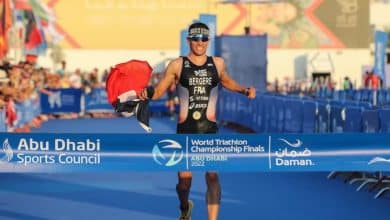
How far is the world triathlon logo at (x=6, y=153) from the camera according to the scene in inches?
294

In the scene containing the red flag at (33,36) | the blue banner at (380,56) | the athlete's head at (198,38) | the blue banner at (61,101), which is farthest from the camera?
the blue banner at (380,56)

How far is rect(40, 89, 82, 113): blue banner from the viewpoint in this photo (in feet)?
108

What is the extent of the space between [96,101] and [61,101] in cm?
200

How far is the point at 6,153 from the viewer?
7.47 metres

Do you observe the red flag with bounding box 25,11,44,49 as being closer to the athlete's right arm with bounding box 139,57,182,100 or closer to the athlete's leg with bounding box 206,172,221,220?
the athlete's right arm with bounding box 139,57,182,100

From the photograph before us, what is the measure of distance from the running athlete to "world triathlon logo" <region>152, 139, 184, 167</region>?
0.51m

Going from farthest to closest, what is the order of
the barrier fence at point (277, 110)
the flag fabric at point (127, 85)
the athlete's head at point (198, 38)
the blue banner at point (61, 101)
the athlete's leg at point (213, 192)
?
the blue banner at point (61, 101)
the barrier fence at point (277, 110)
the athlete's leg at point (213, 192)
the athlete's head at point (198, 38)
the flag fabric at point (127, 85)

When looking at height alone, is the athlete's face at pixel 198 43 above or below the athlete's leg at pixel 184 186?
above

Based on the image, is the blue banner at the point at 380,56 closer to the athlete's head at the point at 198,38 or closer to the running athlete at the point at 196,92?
the running athlete at the point at 196,92

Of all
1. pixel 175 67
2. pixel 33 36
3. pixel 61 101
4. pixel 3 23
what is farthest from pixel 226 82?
pixel 33 36

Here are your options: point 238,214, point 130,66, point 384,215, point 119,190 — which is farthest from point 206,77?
point 119,190

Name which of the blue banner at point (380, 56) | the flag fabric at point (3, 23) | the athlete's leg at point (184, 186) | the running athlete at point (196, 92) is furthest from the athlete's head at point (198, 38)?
the blue banner at point (380, 56)

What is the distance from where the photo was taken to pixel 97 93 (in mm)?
34875

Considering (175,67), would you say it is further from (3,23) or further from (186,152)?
(3,23)
